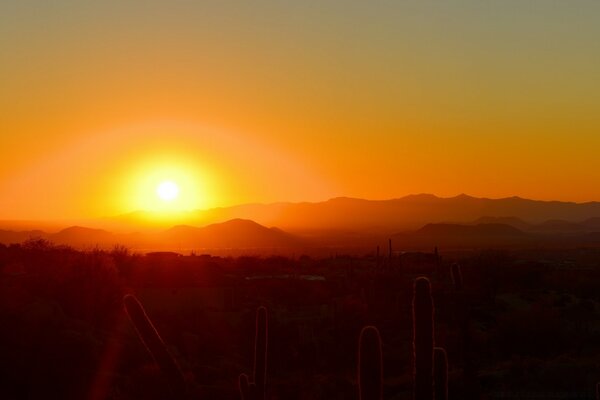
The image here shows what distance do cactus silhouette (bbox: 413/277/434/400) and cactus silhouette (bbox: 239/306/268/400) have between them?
11.1ft

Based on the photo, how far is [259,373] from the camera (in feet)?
46.5

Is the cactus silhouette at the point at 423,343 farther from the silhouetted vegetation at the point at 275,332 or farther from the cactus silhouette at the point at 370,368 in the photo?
the cactus silhouette at the point at 370,368

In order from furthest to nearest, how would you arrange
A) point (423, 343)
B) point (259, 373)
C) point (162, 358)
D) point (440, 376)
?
1. point (259, 373)
2. point (440, 376)
3. point (423, 343)
4. point (162, 358)

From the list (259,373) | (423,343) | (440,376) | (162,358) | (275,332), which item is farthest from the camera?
(275,332)

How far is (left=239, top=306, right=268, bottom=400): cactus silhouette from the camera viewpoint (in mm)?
13234

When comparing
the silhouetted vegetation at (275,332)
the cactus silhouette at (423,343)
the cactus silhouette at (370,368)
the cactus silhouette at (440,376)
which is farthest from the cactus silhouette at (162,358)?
the cactus silhouette at (440,376)

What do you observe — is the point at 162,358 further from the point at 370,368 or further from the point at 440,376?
the point at 440,376

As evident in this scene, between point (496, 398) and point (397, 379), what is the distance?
5881 millimetres

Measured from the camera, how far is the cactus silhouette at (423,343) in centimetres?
1049

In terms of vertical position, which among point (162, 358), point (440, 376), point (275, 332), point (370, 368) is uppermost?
point (162, 358)

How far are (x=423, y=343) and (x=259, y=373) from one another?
13.8 feet

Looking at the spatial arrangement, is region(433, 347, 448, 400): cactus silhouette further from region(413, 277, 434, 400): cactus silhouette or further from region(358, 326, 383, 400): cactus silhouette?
region(358, 326, 383, 400): cactus silhouette

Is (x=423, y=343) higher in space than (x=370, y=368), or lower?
higher

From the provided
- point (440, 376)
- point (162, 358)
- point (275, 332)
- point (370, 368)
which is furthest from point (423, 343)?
point (275, 332)
